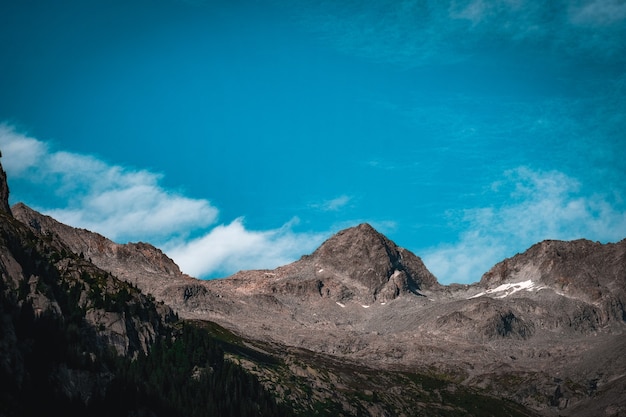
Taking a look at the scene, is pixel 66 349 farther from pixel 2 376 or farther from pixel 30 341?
pixel 2 376

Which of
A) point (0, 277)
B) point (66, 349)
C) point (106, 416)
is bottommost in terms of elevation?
point (106, 416)

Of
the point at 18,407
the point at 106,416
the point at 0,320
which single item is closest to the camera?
the point at 18,407

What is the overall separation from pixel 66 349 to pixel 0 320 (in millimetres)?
20996

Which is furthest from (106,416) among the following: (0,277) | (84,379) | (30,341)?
(0,277)

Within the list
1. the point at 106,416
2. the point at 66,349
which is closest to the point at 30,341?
the point at 66,349

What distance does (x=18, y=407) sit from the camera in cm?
16088

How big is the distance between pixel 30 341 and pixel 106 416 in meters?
23.8

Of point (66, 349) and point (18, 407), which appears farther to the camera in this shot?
point (66, 349)

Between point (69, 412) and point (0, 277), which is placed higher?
point (0, 277)

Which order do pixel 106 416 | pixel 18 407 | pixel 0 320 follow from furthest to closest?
pixel 106 416, pixel 0 320, pixel 18 407

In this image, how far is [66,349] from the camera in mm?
193250

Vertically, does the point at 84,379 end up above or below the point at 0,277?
below

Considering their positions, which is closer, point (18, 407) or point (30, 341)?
point (18, 407)

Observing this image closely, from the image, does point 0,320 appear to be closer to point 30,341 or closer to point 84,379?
point 30,341
